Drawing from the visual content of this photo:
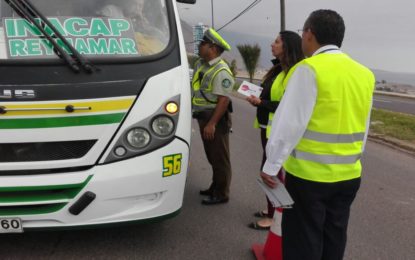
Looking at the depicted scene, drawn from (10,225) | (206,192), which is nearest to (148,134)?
(10,225)

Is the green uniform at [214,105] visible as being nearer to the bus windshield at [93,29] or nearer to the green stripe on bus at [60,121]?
the bus windshield at [93,29]

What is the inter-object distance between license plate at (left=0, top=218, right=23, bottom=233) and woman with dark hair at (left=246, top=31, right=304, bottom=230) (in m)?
1.89

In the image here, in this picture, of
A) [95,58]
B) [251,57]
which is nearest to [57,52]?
[95,58]

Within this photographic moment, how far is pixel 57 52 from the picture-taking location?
2.74m

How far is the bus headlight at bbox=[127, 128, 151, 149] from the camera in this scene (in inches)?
109

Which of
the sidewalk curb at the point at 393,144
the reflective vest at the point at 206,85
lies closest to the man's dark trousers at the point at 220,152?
the reflective vest at the point at 206,85

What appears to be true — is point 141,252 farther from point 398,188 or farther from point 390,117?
point 390,117

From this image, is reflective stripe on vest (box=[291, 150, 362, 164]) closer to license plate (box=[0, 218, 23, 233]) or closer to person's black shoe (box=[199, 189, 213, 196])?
license plate (box=[0, 218, 23, 233])

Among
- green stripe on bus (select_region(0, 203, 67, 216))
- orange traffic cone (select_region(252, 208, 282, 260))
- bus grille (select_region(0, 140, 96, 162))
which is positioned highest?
bus grille (select_region(0, 140, 96, 162))

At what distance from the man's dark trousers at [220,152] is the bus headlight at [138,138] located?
1436 mm

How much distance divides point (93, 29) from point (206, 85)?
1470 mm

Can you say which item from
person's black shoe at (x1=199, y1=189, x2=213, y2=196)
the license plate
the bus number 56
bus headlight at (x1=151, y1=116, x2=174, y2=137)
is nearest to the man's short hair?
bus headlight at (x1=151, y1=116, x2=174, y2=137)

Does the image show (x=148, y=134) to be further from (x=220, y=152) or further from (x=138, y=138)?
(x=220, y=152)

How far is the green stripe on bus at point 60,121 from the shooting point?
259 centimetres
